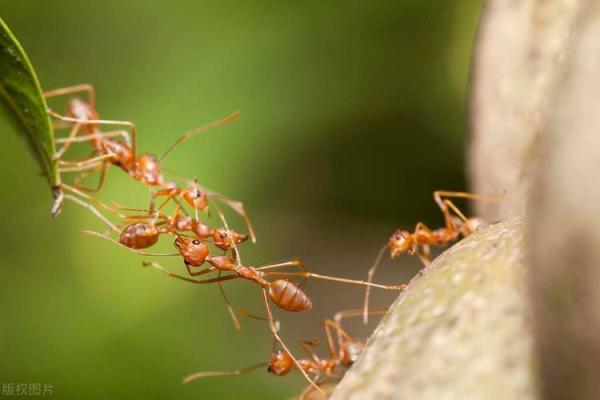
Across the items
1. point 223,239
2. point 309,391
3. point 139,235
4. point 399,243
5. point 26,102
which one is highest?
point 26,102

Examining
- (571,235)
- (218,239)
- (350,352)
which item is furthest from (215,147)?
(571,235)

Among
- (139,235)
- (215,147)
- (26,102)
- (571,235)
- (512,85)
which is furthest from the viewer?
(215,147)

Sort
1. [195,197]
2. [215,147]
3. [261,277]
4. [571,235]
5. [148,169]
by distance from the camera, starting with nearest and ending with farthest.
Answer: [571,235], [261,277], [195,197], [148,169], [215,147]

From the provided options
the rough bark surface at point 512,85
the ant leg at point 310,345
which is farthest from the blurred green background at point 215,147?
the rough bark surface at point 512,85

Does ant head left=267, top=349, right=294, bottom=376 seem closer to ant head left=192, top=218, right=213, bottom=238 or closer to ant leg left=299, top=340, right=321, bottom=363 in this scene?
ant leg left=299, top=340, right=321, bottom=363

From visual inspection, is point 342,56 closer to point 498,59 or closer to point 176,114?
point 176,114

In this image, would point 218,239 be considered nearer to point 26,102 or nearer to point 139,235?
point 139,235

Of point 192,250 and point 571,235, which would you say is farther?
point 192,250
